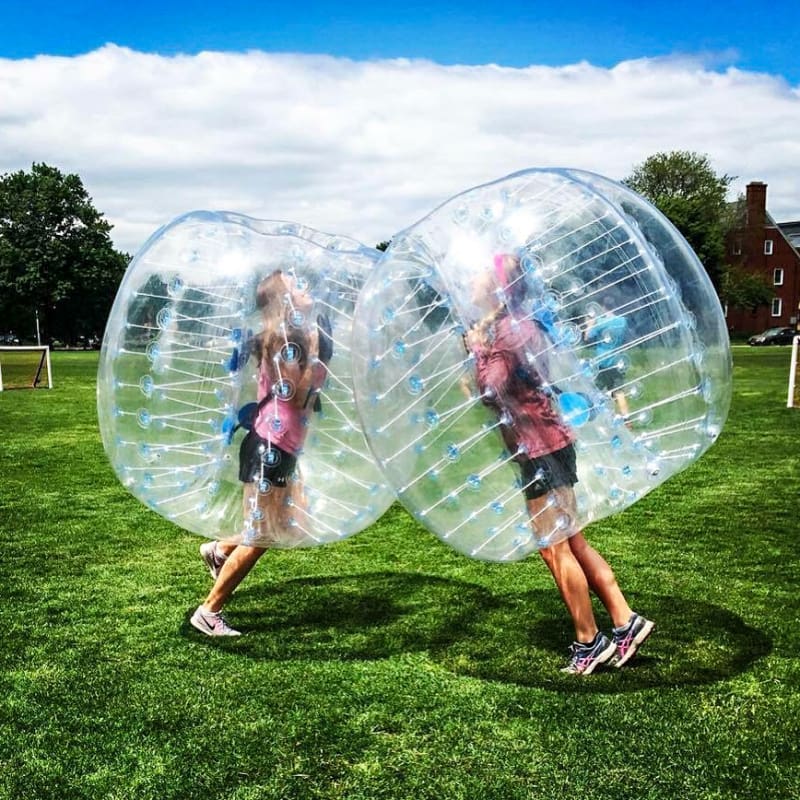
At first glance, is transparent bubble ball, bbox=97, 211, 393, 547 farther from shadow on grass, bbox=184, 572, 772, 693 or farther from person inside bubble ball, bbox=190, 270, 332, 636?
shadow on grass, bbox=184, 572, 772, 693

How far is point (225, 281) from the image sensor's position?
4086 mm

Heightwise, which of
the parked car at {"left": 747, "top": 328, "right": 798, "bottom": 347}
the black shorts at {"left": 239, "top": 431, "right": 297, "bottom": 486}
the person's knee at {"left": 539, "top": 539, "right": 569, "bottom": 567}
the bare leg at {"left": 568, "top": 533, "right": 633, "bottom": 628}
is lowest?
the parked car at {"left": 747, "top": 328, "right": 798, "bottom": 347}

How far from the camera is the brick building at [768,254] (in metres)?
69.6

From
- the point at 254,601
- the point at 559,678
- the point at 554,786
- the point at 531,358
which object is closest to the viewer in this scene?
the point at 554,786

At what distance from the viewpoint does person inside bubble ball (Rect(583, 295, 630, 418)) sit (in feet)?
11.4

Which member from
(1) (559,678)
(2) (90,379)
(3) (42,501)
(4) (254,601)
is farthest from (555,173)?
(2) (90,379)

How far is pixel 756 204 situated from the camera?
229 ft

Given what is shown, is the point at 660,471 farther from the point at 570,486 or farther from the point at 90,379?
the point at 90,379

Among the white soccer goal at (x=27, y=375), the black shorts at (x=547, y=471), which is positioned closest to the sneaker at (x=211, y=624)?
the black shorts at (x=547, y=471)

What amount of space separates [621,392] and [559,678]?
4.45ft

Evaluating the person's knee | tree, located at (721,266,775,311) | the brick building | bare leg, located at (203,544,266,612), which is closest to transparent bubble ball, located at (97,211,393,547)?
bare leg, located at (203,544,266,612)

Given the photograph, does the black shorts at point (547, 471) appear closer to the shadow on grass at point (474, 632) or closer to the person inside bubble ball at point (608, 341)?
the person inside bubble ball at point (608, 341)

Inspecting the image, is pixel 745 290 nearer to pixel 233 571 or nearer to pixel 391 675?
pixel 233 571

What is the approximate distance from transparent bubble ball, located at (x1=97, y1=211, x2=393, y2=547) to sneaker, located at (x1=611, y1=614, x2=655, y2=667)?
1341 millimetres
